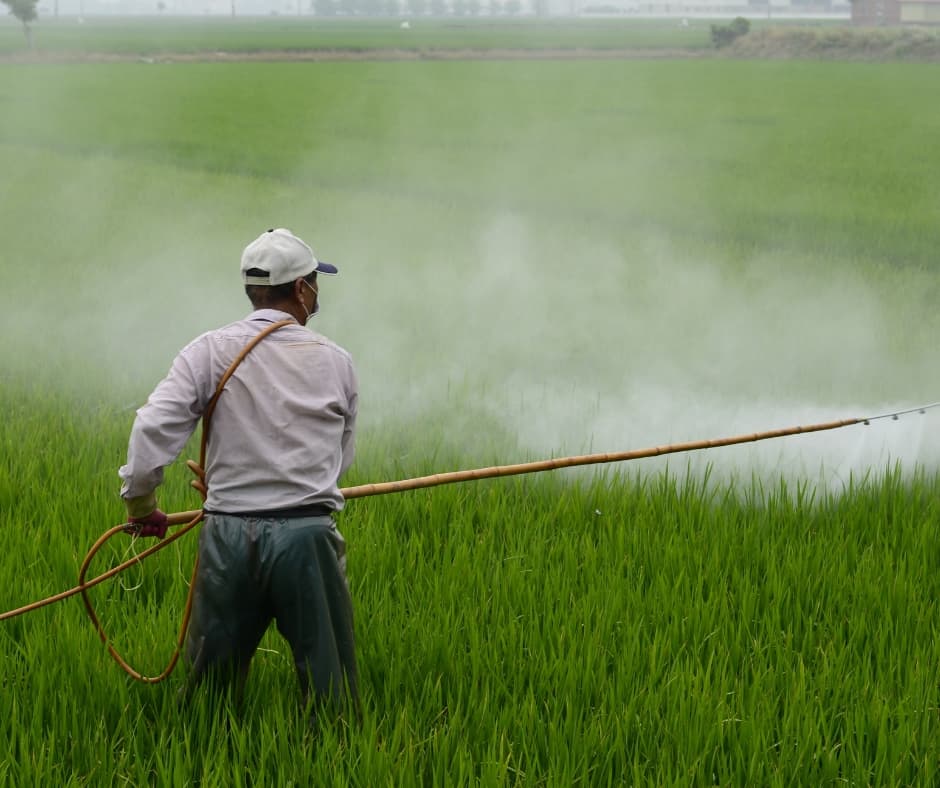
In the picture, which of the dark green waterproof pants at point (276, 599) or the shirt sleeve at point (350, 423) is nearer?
the dark green waterproof pants at point (276, 599)

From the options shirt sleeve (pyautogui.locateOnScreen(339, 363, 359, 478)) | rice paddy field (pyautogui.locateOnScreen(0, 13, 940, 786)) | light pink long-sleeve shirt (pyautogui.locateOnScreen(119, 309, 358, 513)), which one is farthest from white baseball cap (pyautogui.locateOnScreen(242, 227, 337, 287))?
rice paddy field (pyautogui.locateOnScreen(0, 13, 940, 786))

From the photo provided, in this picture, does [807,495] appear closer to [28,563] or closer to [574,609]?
[574,609]

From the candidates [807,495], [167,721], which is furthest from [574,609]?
[807,495]

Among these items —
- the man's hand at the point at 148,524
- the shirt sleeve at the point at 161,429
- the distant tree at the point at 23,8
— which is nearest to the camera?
the shirt sleeve at the point at 161,429

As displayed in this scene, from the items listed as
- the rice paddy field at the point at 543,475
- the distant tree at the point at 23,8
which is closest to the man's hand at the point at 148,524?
the rice paddy field at the point at 543,475

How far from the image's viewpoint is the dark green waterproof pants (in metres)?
2.46

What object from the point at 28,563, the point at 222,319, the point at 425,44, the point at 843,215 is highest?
the point at 425,44

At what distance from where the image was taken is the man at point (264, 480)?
2.46 meters

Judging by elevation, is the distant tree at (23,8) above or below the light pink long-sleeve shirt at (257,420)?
above

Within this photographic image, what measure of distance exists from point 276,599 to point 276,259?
68cm

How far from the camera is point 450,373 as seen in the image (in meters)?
6.12

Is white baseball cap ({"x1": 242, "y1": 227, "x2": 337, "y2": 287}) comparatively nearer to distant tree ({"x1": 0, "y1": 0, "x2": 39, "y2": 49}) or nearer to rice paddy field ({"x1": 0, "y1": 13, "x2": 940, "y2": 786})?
rice paddy field ({"x1": 0, "y1": 13, "x2": 940, "y2": 786})

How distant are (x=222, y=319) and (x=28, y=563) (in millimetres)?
4076

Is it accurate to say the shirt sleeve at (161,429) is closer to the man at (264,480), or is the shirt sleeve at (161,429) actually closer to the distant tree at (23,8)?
the man at (264,480)
